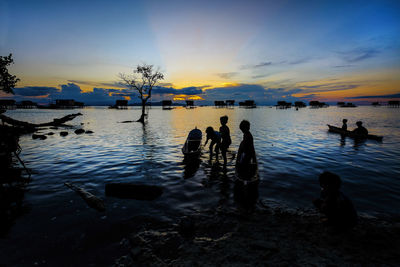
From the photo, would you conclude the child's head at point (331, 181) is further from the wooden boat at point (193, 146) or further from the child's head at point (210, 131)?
the wooden boat at point (193, 146)

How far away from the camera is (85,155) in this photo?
12.9 meters

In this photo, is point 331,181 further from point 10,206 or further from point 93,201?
point 10,206

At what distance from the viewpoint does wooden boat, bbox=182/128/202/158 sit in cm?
1170

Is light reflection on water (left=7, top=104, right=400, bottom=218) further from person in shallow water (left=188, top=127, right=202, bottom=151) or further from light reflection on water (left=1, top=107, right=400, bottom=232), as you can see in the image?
person in shallow water (left=188, top=127, right=202, bottom=151)

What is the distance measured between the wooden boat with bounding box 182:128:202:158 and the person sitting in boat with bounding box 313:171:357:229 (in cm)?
803

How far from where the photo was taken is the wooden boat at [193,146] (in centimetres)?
1170


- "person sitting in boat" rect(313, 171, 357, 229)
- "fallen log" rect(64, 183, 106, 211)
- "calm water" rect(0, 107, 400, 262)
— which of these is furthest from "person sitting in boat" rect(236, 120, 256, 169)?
"fallen log" rect(64, 183, 106, 211)

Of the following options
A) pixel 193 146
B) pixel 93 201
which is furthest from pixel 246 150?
pixel 93 201

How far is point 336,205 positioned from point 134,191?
255 inches

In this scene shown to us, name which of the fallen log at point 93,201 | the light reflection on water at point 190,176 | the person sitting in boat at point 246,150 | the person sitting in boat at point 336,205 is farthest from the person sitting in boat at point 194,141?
the person sitting in boat at point 336,205

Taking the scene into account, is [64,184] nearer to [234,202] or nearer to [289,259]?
[234,202]

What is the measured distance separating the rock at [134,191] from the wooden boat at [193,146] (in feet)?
15.9

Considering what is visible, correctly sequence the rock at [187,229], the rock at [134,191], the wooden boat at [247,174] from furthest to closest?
the wooden boat at [247,174] → the rock at [134,191] → the rock at [187,229]

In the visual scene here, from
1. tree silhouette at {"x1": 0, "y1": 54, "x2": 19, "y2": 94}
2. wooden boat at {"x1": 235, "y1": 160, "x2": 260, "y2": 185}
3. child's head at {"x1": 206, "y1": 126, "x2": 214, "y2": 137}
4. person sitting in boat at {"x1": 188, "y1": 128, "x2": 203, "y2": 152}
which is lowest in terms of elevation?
wooden boat at {"x1": 235, "y1": 160, "x2": 260, "y2": 185}
